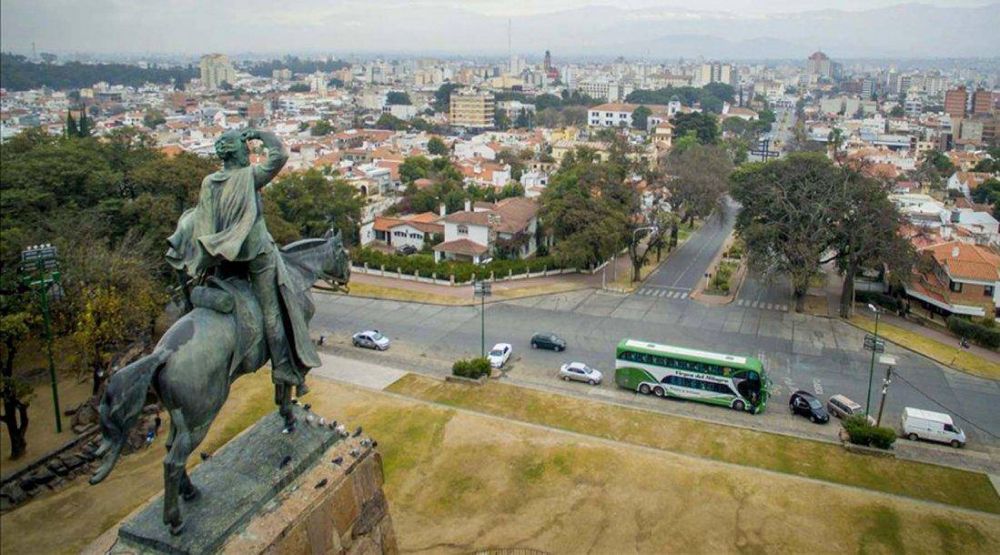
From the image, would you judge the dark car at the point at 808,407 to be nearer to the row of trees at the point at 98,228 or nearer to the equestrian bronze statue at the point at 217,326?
the equestrian bronze statue at the point at 217,326

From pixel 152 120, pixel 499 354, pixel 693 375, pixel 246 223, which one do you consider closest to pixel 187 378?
pixel 246 223

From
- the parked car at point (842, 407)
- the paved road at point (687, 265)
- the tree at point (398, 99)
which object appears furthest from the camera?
the tree at point (398, 99)

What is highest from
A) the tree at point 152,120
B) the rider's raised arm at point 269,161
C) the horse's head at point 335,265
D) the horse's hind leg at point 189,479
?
the tree at point 152,120

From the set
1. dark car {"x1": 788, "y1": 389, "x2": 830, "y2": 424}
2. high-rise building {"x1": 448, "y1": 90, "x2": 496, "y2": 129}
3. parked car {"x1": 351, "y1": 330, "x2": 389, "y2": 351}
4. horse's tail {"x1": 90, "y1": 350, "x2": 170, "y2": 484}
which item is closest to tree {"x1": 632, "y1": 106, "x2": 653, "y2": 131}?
high-rise building {"x1": 448, "y1": 90, "x2": 496, "y2": 129}

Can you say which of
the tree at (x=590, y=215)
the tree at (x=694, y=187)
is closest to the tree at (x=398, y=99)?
the tree at (x=694, y=187)

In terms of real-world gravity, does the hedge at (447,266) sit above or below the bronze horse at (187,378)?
below

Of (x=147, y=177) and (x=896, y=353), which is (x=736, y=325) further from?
(x=147, y=177)
